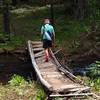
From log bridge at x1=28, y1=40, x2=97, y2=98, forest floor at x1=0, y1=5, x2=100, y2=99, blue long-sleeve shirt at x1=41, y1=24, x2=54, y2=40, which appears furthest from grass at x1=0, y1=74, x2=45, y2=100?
blue long-sleeve shirt at x1=41, y1=24, x2=54, y2=40

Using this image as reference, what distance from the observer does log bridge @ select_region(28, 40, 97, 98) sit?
14.2 meters

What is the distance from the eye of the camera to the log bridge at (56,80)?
46.6ft

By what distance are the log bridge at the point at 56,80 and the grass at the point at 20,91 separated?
0.48 m

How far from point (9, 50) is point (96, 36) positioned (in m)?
6.71

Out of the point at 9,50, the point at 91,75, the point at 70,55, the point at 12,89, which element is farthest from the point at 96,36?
the point at 12,89

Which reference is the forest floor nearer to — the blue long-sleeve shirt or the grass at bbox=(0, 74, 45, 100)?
the grass at bbox=(0, 74, 45, 100)

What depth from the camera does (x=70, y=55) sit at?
26.3 meters

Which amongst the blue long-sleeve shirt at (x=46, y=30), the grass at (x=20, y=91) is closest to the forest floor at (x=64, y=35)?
the grass at (x=20, y=91)

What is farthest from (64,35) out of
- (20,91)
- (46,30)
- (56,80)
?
(20,91)

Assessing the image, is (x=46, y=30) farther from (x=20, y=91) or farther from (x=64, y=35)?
(x=64, y=35)

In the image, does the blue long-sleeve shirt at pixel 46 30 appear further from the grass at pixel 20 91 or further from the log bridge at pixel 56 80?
the grass at pixel 20 91

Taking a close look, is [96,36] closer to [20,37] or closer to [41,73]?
[20,37]

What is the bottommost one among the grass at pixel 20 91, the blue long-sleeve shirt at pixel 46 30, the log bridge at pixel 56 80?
the grass at pixel 20 91

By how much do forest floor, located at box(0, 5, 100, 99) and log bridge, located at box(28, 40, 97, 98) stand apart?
1017 mm
